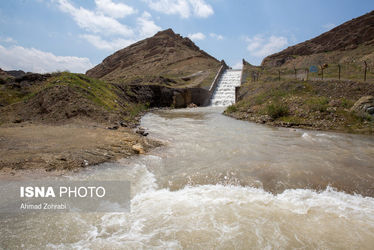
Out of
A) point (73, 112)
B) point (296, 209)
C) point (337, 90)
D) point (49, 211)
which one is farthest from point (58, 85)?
point (337, 90)

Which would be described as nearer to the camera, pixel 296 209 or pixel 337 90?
pixel 296 209

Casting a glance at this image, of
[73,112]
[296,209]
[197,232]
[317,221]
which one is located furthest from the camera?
[73,112]

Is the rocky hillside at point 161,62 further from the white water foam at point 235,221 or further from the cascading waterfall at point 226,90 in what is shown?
the white water foam at point 235,221

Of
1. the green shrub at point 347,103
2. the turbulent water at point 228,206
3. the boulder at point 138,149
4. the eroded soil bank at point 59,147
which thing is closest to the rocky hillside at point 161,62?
the green shrub at point 347,103

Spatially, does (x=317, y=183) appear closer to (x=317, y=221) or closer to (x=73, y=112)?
(x=317, y=221)

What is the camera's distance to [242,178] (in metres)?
5.46

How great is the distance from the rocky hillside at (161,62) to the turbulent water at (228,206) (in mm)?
28385

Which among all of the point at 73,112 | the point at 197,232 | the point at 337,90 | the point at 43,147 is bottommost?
the point at 197,232

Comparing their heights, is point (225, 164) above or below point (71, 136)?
below

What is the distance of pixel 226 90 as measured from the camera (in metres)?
31.2

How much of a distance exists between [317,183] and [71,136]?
7.95 meters

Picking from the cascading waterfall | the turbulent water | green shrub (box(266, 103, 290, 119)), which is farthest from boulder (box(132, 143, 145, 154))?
the cascading waterfall

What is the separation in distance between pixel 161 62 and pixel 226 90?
2553cm

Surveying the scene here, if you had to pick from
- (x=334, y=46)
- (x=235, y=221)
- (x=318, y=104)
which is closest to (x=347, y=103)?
(x=318, y=104)
